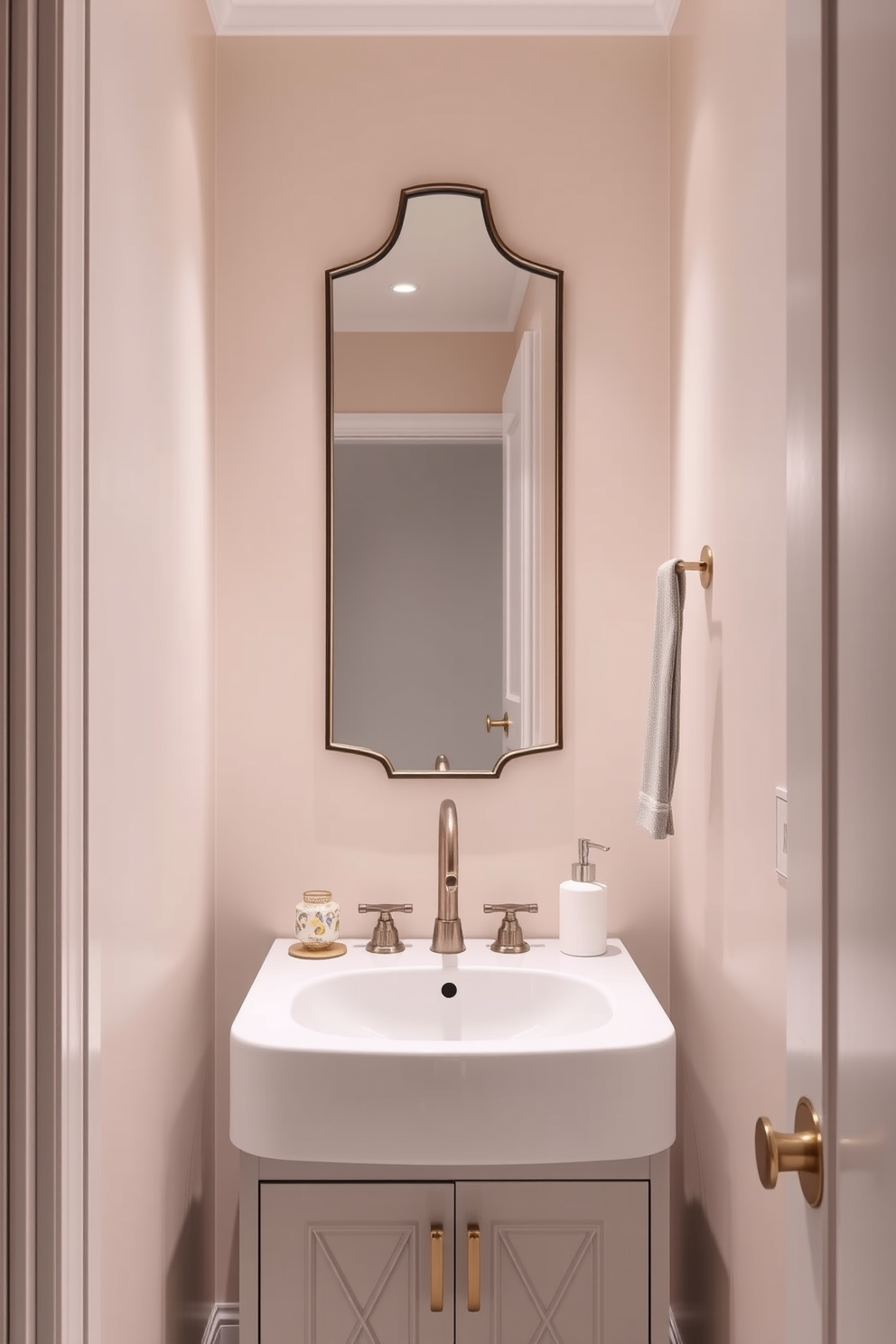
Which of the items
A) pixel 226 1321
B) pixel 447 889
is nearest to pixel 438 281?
pixel 447 889

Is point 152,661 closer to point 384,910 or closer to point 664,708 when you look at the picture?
point 384,910

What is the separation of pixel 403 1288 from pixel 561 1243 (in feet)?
0.72

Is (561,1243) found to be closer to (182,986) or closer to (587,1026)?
(587,1026)

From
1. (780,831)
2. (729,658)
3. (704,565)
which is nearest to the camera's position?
(780,831)

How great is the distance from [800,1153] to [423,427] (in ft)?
4.62

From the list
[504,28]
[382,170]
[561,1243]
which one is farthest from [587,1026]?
[504,28]

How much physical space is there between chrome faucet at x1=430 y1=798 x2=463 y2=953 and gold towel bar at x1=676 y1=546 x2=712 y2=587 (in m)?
0.53

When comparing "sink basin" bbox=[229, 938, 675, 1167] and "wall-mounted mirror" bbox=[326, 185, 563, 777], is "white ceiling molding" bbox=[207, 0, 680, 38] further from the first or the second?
"sink basin" bbox=[229, 938, 675, 1167]

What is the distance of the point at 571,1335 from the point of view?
1.41 metres

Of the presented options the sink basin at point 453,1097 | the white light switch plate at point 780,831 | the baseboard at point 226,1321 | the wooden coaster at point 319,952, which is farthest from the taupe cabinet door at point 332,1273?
the white light switch plate at point 780,831

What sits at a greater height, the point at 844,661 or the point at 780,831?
the point at 844,661

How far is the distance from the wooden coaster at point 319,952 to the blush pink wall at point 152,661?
16 cm

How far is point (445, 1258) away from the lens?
1.42 meters

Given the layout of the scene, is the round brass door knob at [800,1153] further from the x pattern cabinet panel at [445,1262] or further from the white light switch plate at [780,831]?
the x pattern cabinet panel at [445,1262]
